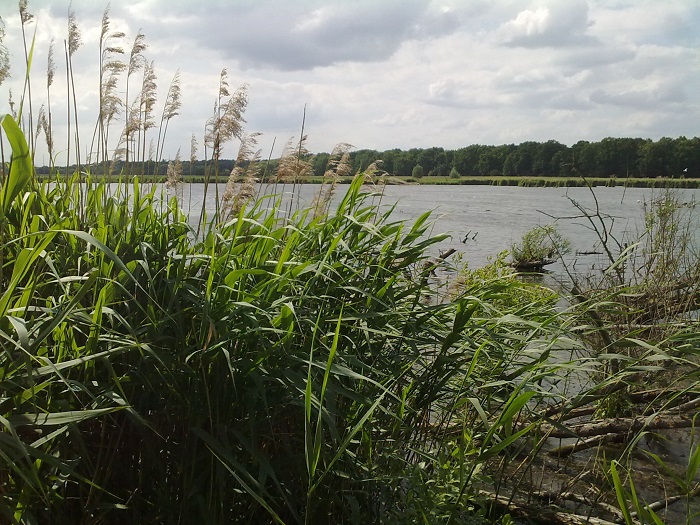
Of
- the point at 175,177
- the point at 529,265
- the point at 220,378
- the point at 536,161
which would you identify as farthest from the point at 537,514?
the point at 536,161

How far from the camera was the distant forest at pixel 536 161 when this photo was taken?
4.25m

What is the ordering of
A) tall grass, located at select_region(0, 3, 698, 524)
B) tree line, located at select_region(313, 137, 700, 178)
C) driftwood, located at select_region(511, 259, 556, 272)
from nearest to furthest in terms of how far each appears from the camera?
tall grass, located at select_region(0, 3, 698, 524)
tree line, located at select_region(313, 137, 700, 178)
driftwood, located at select_region(511, 259, 556, 272)

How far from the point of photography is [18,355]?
1730 mm

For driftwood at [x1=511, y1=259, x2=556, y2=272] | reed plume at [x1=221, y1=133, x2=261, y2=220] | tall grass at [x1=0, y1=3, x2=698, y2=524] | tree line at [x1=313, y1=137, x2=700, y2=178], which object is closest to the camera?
tall grass at [x1=0, y1=3, x2=698, y2=524]

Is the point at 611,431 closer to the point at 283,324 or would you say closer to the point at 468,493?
the point at 468,493

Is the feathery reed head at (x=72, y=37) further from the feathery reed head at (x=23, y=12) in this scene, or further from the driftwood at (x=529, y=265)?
the driftwood at (x=529, y=265)

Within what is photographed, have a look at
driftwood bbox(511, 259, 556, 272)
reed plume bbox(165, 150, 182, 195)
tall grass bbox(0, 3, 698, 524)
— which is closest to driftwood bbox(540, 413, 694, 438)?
tall grass bbox(0, 3, 698, 524)

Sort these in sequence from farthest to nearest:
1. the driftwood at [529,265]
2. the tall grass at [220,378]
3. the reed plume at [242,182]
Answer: the driftwood at [529,265], the reed plume at [242,182], the tall grass at [220,378]

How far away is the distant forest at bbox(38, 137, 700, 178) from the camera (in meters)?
4.25

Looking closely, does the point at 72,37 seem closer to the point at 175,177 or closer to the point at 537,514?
the point at 175,177

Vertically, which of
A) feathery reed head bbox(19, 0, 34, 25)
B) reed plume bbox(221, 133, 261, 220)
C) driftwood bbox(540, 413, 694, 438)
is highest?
feathery reed head bbox(19, 0, 34, 25)

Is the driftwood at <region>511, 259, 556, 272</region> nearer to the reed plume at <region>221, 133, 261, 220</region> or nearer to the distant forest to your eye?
the distant forest

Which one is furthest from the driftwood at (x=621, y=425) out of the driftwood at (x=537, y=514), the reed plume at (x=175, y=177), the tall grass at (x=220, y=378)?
the reed plume at (x=175, y=177)

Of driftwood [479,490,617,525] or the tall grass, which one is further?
driftwood [479,490,617,525]
